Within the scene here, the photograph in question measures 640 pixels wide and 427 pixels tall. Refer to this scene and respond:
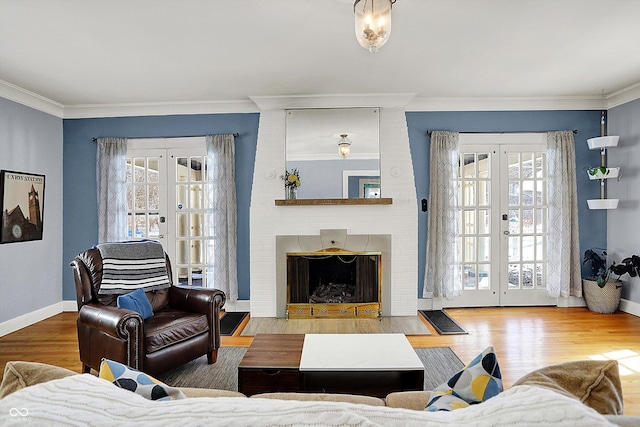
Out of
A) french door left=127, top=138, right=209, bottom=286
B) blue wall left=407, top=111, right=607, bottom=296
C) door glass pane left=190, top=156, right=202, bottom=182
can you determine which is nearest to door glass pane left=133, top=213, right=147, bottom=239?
french door left=127, top=138, right=209, bottom=286

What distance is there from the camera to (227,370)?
2.95m

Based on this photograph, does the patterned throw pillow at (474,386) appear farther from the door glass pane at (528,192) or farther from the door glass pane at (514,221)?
the door glass pane at (528,192)

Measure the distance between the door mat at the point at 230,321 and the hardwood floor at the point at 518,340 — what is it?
143 millimetres

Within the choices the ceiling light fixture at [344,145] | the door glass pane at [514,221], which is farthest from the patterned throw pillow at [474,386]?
the door glass pane at [514,221]

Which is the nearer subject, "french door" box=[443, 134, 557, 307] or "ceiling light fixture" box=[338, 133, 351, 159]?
"ceiling light fixture" box=[338, 133, 351, 159]

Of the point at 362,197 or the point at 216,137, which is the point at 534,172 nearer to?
the point at 362,197

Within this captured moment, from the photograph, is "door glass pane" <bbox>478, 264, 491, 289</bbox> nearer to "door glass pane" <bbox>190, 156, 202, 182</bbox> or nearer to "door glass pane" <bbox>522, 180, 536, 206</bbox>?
"door glass pane" <bbox>522, 180, 536, 206</bbox>

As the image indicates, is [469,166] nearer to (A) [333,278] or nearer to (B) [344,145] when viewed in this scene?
(B) [344,145]

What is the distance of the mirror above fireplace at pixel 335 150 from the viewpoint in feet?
14.4

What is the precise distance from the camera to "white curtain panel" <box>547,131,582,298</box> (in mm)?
4535

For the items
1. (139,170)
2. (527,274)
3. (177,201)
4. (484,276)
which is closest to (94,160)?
(139,170)

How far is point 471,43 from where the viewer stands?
10.0 ft

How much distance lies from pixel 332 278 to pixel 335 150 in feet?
4.95

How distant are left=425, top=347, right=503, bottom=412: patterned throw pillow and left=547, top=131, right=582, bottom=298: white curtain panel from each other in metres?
4.13
